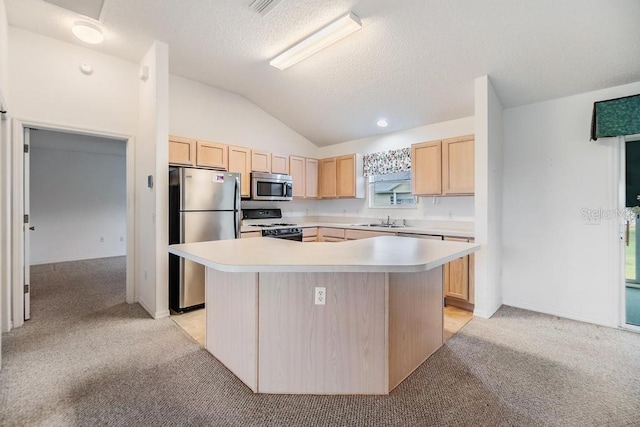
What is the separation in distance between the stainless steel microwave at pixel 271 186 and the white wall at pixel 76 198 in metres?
3.14

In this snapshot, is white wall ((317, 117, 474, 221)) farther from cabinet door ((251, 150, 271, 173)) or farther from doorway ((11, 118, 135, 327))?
doorway ((11, 118, 135, 327))

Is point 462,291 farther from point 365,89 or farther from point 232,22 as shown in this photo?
point 232,22

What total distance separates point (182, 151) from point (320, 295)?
9.66 ft

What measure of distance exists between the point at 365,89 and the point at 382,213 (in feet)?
6.65

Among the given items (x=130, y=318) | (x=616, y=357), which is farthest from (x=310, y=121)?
(x=616, y=357)

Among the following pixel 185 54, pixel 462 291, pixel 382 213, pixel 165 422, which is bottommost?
pixel 165 422

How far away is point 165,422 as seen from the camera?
167cm

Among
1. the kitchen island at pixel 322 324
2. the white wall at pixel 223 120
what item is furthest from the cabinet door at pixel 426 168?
the white wall at pixel 223 120

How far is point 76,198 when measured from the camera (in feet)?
21.6

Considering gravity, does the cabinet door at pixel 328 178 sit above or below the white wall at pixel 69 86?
below

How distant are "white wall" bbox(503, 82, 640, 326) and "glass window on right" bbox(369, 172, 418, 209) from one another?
1372mm

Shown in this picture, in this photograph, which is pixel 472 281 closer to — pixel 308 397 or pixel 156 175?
pixel 308 397

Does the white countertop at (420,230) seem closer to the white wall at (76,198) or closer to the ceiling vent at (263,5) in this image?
the ceiling vent at (263,5)

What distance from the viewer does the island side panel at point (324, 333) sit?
1871 millimetres
